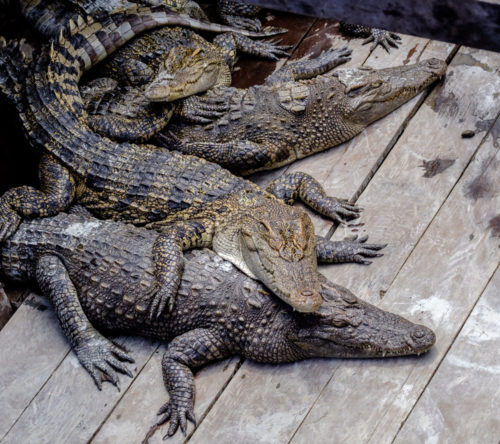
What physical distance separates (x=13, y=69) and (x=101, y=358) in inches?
81.3

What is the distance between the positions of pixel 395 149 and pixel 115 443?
7.27 feet

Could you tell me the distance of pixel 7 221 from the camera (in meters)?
4.07

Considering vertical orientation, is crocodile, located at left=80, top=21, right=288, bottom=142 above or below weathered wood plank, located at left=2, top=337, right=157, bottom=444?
above

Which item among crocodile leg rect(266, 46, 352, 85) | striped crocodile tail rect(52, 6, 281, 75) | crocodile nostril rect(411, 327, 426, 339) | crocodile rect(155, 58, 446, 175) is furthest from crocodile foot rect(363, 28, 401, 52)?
crocodile nostril rect(411, 327, 426, 339)

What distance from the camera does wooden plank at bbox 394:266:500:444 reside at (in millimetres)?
3127

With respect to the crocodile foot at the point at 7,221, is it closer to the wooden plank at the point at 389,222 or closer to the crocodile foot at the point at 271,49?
the wooden plank at the point at 389,222

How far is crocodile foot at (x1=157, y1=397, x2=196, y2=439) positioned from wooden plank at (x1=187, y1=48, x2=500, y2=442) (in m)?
0.08

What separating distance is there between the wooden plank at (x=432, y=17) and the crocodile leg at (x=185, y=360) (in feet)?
5.66

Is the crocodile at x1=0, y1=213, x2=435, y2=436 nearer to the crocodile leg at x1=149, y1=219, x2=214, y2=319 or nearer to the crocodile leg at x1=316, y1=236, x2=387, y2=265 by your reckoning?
the crocodile leg at x1=149, y1=219, x2=214, y2=319

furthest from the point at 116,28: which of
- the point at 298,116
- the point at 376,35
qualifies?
the point at 376,35

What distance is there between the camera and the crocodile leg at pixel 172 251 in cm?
361

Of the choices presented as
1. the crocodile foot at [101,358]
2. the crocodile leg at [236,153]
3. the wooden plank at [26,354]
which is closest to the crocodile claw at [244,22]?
the crocodile leg at [236,153]

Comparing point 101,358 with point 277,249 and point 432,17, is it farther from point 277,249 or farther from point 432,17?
point 432,17

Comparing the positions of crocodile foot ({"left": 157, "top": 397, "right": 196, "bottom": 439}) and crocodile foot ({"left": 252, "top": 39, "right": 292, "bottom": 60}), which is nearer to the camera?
crocodile foot ({"left": 157, "top": 397, "right": 196, "bottom": 439})
